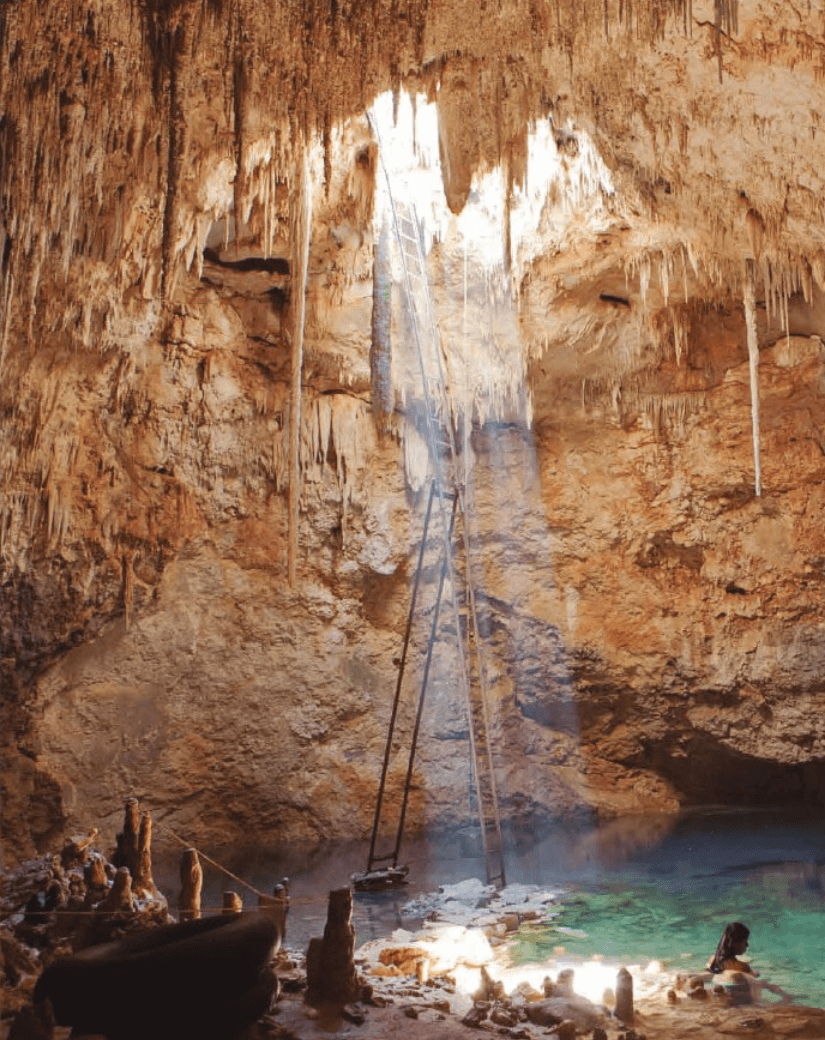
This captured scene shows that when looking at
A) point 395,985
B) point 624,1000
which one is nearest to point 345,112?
point 395,985

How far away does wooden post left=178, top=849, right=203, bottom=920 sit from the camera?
502 cm

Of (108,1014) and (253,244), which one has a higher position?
(253,244)

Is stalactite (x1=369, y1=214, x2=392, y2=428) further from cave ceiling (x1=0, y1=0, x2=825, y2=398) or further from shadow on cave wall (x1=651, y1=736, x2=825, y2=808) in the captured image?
shadow on cave wall (x1=651, y1=736, x2=825, y2=808)

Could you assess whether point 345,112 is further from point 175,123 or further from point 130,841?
point 130,841

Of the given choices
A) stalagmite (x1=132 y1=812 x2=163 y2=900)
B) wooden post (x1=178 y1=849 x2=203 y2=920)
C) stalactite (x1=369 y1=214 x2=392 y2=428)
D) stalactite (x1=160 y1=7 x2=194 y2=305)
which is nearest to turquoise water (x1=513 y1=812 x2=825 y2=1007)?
wooden post (x1=178 y1=849 x2=203 y2=920)

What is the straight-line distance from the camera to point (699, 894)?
24.9 ft

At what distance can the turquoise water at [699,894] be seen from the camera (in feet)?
18.6

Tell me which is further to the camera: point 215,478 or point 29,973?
point 215,478

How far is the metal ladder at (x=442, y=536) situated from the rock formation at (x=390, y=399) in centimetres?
21

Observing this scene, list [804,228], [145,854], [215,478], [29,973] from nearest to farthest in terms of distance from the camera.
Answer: [29,973] < [145,854] < [804,228] < [215,478]

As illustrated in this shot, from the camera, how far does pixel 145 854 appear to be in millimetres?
5422

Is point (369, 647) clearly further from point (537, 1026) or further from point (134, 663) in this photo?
point (537, 1026)

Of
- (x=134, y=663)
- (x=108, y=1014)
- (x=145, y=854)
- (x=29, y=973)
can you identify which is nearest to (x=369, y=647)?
(x=134, y=663)

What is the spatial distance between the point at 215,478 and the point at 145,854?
16.2 ft
